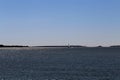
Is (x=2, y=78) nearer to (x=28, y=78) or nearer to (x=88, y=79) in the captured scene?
(x=28, y=78)

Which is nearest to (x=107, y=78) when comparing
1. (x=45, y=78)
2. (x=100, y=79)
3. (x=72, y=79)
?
(x=100, y=79)

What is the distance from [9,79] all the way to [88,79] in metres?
18.8

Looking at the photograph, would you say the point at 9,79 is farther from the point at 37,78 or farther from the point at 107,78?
the point at 107,78

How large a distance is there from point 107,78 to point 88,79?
4.84 m

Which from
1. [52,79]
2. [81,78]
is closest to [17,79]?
[52,79]

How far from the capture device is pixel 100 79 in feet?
272

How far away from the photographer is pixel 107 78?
8425cm

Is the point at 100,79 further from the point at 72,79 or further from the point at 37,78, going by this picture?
the point at 37,78

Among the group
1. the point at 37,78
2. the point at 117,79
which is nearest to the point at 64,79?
the point at 37,78

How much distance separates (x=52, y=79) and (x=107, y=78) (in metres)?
13.2

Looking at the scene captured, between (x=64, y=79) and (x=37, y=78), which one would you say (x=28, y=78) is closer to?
(x=37, y=78)

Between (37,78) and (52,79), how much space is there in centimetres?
468

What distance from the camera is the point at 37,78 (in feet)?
282

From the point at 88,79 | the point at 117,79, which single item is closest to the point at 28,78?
the point at 88,79
